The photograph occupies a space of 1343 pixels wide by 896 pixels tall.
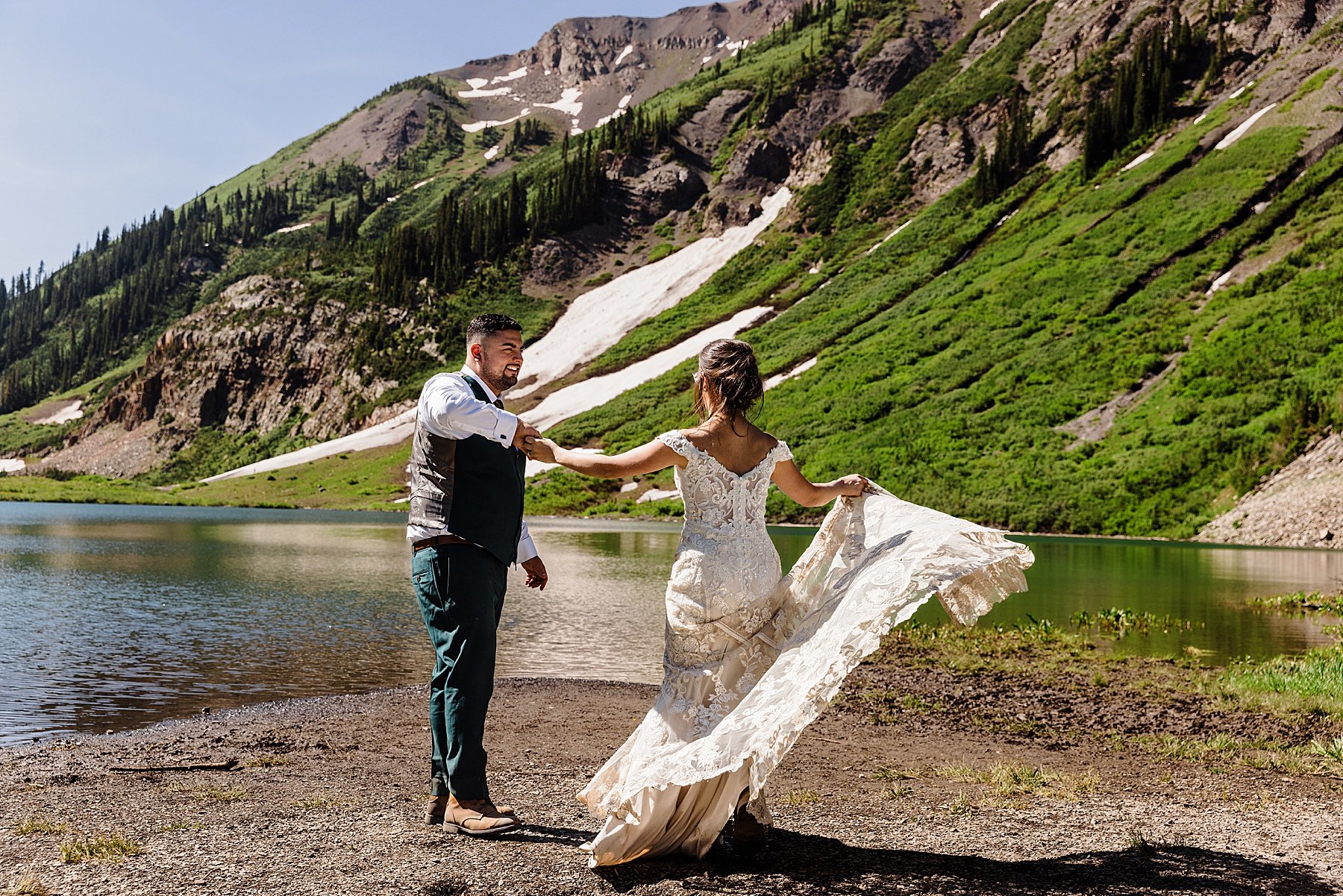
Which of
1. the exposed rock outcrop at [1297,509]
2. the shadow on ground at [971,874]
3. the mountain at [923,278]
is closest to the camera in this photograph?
the shadow on ground at [971,874]

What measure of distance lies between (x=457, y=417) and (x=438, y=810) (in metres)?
2.70

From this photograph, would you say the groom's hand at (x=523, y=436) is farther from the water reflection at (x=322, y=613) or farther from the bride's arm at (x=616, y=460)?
the water reflection at (x=322, y=613)

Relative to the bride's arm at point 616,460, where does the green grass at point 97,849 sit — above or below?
below

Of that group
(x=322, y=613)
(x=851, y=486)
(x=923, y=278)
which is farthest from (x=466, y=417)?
(x=923, y=278)

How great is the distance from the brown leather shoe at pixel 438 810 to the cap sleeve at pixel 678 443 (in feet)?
8.90

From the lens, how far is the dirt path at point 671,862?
5492mm

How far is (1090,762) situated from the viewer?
940cm

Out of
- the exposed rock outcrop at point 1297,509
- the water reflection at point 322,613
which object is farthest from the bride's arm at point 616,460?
the exposed rock outcrop at point 1297,509

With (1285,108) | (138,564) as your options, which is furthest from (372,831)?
(1285,108)

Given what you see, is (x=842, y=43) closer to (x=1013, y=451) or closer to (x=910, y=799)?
(x=1013, y=451)

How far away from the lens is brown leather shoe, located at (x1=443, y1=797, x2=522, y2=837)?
6.25 metres

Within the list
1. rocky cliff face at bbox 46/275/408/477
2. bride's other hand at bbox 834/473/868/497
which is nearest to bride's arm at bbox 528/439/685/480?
bride's other hand at bbox 834/473/868/497

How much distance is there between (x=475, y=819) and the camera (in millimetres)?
6246

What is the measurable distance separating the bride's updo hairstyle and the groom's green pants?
189 centimetres
